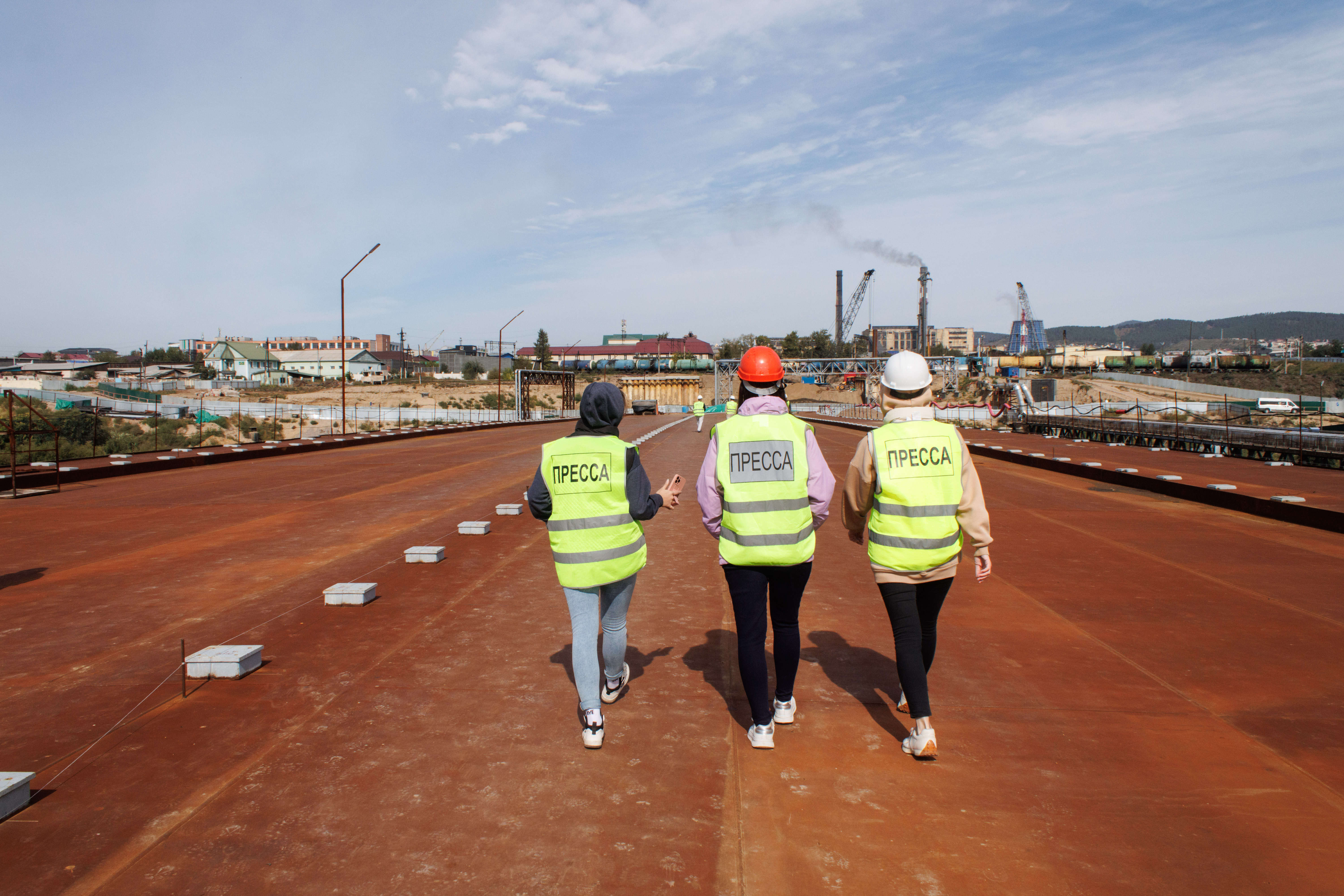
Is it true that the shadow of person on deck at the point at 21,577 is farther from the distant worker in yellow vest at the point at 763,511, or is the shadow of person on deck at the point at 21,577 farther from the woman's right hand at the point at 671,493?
the distant worker in yellow vest at the point at 763,511

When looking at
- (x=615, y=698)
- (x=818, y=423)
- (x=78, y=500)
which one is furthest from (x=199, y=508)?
(x=818, y=423)

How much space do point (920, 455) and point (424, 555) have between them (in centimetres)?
585

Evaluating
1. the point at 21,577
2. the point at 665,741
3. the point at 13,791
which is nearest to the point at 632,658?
the point at 665,741

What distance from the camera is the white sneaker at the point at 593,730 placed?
3701mm

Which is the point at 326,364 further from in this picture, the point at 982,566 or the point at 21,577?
the point at 982,566

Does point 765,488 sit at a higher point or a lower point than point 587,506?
higher

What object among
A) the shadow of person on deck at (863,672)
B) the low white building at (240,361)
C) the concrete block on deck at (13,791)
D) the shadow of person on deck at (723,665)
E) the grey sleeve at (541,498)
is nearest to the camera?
the concrete block on deck at (13,791)

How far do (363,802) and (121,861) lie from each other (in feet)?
2.72

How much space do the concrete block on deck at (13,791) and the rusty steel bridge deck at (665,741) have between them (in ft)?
0.15

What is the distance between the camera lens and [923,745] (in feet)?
11.6

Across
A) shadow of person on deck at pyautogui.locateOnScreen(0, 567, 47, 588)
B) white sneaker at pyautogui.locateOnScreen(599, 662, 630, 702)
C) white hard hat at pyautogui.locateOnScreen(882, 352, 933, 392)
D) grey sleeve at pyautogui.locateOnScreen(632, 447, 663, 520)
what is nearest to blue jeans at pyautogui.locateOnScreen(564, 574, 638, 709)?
white sneaker at pyautogui.locateOnScreen(599, 662, 630, 702)

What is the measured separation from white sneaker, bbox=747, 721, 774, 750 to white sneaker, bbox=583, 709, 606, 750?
72cm

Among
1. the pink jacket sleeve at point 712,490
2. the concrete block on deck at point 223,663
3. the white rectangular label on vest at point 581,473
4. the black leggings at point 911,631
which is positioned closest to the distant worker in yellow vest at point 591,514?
the white rectangular label on vest at point 581,473

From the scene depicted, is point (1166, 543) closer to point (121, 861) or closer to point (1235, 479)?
point (1235, 479)
